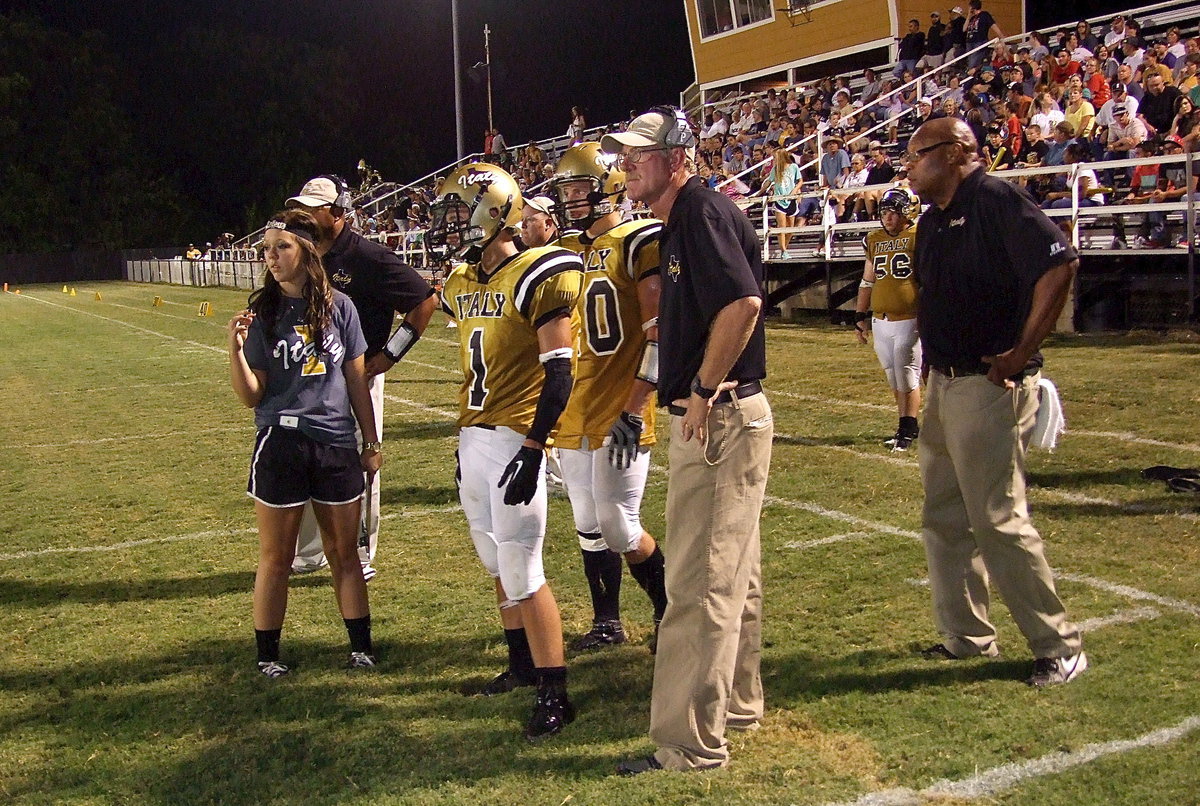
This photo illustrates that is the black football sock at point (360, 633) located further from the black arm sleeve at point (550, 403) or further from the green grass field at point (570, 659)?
the black arm sleeve at point (550, 403)

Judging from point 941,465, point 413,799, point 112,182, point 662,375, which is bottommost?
point 413,799

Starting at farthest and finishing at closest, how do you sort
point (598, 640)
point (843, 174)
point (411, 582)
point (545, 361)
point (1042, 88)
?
point (843, 174) → point (1042, 88) → point (411, 582) → point (598, 640) → point (545, 361)

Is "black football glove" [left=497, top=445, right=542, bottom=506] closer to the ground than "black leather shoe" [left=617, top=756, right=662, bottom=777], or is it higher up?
higher up

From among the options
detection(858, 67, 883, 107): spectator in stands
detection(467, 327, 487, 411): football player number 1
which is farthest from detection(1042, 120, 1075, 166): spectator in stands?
detection(467, 327, 487, 411): football player number 1

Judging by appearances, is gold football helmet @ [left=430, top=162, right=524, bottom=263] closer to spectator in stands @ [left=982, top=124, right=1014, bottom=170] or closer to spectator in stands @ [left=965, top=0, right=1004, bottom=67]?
spectator in stands @ [left=982, top=124, right=1014, bottom=170]

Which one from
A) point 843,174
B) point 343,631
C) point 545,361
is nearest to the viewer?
point 545,361

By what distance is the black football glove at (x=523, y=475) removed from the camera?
13.0ft

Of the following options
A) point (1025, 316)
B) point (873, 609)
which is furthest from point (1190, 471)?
point (1025, 316)

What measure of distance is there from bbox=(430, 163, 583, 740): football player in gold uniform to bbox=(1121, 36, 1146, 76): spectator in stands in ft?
47.1

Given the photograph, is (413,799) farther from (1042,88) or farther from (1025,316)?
(1042,88)

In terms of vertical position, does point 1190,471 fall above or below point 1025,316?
below

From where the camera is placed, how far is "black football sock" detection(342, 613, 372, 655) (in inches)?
194

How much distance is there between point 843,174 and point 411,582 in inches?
595

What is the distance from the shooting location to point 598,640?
5.05 metres
